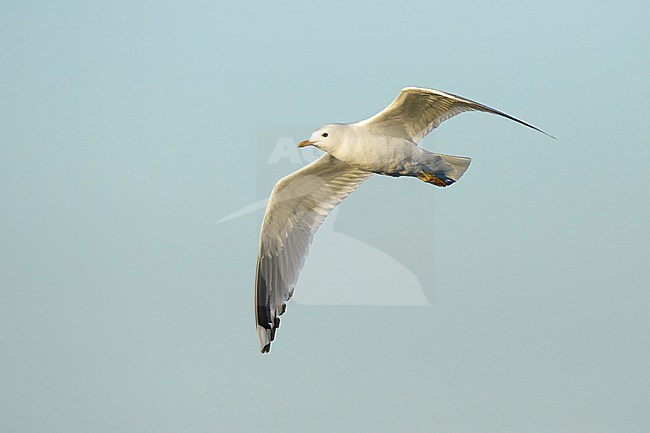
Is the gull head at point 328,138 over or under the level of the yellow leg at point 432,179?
over

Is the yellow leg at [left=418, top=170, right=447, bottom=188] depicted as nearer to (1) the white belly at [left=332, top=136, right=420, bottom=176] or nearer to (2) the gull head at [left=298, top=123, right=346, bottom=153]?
(1) the white belly at [left=332, top=136, right=420, bottom=176]

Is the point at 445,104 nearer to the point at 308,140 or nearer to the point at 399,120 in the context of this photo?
the point at 399,120

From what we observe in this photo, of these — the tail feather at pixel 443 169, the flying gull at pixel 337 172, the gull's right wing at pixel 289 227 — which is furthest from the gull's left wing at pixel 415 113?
the gull's right wing at pixel 289 227

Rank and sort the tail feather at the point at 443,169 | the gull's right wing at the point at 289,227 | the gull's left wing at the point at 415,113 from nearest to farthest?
the gull's left wing at the point at 415,113
the tail feather at the point at 443,169
the gull's right wing at the point at 289,227

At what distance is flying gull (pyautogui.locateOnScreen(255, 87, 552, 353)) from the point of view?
6836 mm

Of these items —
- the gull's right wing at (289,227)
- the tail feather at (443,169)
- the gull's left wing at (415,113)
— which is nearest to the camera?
the gull's left wing at (415,113)

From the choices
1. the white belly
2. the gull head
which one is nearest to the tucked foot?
the white belly

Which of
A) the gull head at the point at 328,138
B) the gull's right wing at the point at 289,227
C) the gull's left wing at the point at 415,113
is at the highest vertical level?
the gull's left wing at the point at 415,113

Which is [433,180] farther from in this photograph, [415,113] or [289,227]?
[289,227]

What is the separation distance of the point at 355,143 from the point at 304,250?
151cm

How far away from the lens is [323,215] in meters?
8.10

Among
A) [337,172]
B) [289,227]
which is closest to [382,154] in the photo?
[337,172]

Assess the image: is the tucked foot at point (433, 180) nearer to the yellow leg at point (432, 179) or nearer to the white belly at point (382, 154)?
the yellow leg at point (432, 179)

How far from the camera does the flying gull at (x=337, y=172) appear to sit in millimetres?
6836
